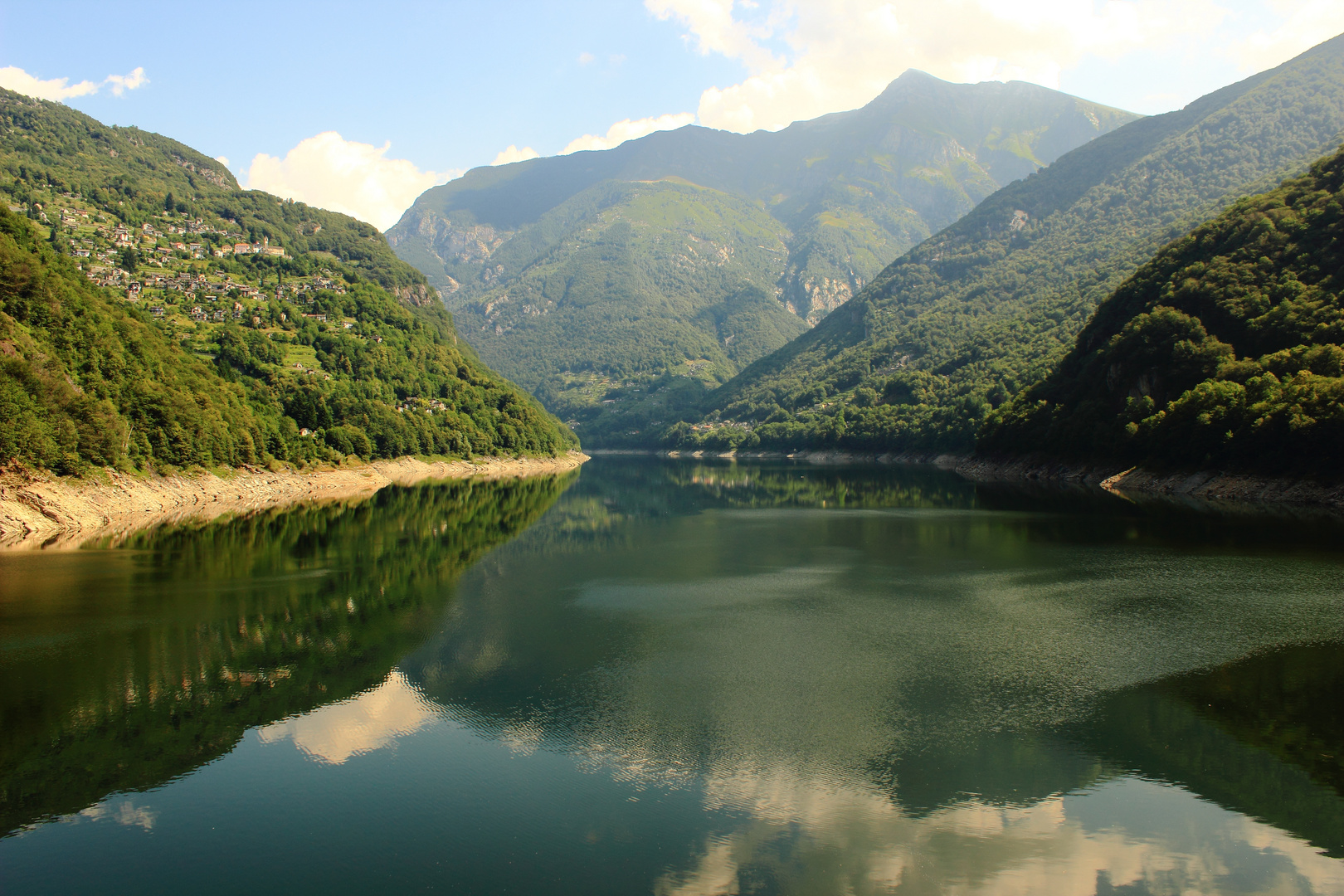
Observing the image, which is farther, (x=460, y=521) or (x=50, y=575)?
(x=460, y=521)

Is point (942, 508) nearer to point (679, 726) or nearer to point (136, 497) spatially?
point (679, 726)

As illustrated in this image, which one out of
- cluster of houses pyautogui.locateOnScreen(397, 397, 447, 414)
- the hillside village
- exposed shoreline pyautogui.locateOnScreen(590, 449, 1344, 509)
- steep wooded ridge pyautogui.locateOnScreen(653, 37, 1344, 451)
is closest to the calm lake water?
exposed shoreline pyautogui.locateOnScreen(590, 449, 1344, 509)

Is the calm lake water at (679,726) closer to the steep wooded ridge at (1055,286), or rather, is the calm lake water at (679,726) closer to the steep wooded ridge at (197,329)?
the steep wooded ridge at (197,329)

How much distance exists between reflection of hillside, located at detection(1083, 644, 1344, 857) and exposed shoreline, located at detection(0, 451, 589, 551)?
1803 inches

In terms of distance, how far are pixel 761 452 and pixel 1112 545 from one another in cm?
14568

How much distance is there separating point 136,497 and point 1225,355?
261 ft

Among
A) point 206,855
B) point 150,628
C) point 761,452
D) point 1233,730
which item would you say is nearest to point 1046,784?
point 1233,730

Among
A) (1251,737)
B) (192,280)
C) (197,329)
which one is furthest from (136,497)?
(192,280)

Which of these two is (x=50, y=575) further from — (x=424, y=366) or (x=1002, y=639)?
(x=424, y=366)

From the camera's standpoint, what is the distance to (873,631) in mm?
25812

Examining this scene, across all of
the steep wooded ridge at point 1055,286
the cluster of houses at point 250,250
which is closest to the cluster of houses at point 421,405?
the cluster of houses at point 250,250

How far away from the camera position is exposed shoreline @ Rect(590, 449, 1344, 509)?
165ft

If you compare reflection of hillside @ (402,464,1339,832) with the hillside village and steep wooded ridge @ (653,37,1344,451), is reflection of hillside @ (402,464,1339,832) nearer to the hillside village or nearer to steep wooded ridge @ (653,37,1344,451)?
the hillside village

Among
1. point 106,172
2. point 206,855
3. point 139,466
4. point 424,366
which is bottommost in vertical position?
point 206,855
